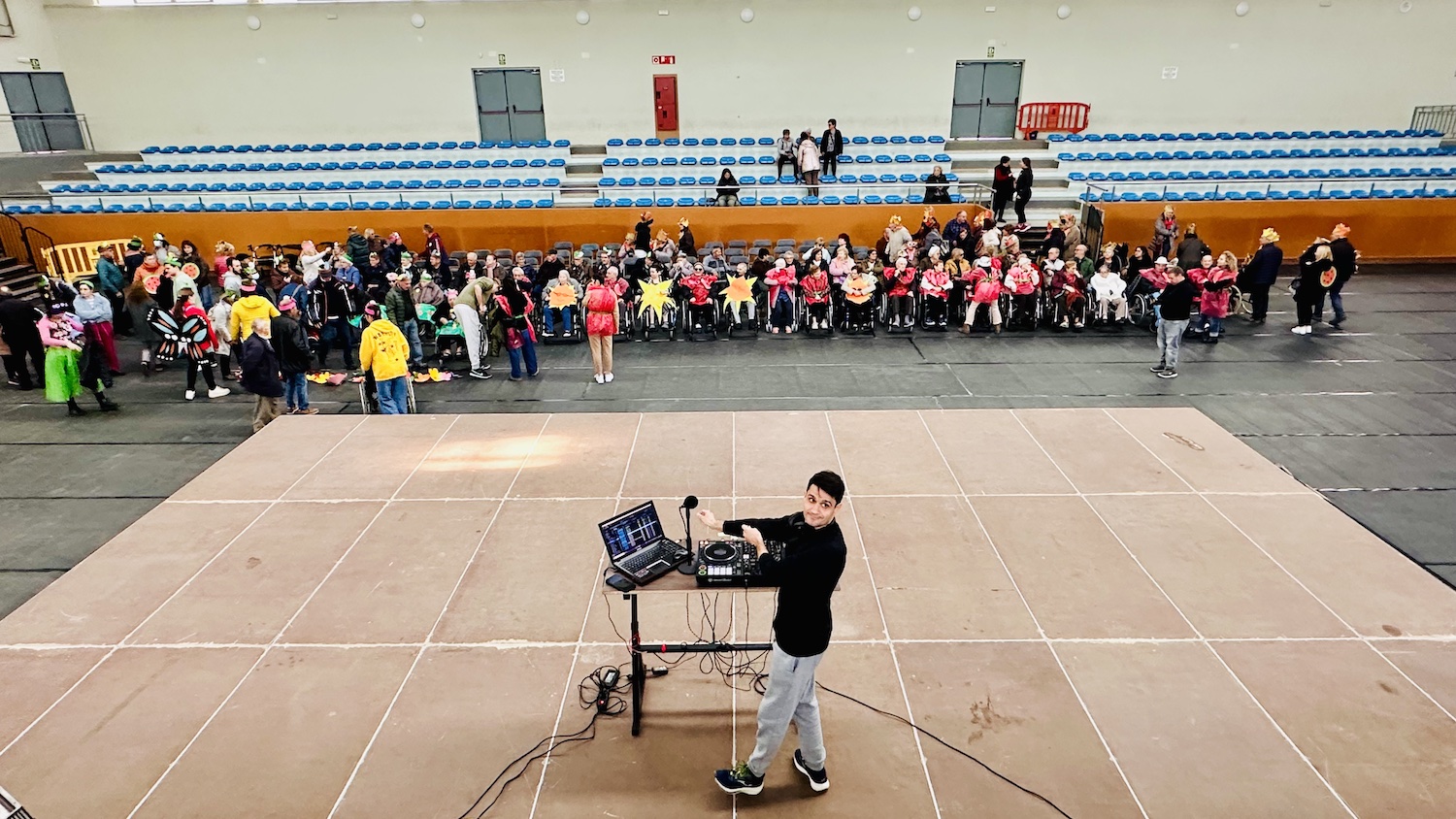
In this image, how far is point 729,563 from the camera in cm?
411

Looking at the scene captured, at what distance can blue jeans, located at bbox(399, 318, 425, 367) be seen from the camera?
1062cm

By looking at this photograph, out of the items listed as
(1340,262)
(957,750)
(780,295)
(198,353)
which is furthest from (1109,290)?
(198,353)

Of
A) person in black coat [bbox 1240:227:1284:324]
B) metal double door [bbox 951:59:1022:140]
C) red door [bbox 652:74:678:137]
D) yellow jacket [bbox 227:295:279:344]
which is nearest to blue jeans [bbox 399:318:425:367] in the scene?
yellow jacket [bbox 227:295:279:344]

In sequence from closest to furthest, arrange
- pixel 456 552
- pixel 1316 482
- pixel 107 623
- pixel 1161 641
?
pixel 1161 641 < pixel 107 623 < pixel 456 552 < pixel 1316 482

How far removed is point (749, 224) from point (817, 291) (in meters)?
4.57

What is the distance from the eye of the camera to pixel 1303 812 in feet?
12.7

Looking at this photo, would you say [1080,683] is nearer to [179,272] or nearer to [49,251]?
[179,272]

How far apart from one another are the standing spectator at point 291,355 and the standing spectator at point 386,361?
0.86 meters

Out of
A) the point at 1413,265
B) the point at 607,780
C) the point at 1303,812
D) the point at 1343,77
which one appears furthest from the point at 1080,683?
the point at 1343,77

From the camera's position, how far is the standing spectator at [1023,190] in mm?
15531

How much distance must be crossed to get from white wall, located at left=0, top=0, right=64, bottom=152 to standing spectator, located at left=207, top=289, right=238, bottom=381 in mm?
14125

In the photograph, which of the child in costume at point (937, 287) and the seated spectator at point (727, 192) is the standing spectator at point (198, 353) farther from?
the child in costume at point (937, 287)

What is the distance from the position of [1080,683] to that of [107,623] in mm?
6399

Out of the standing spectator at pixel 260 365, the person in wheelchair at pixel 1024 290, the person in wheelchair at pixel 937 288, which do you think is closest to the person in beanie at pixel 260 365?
the standing spectator at pixel 260 365
